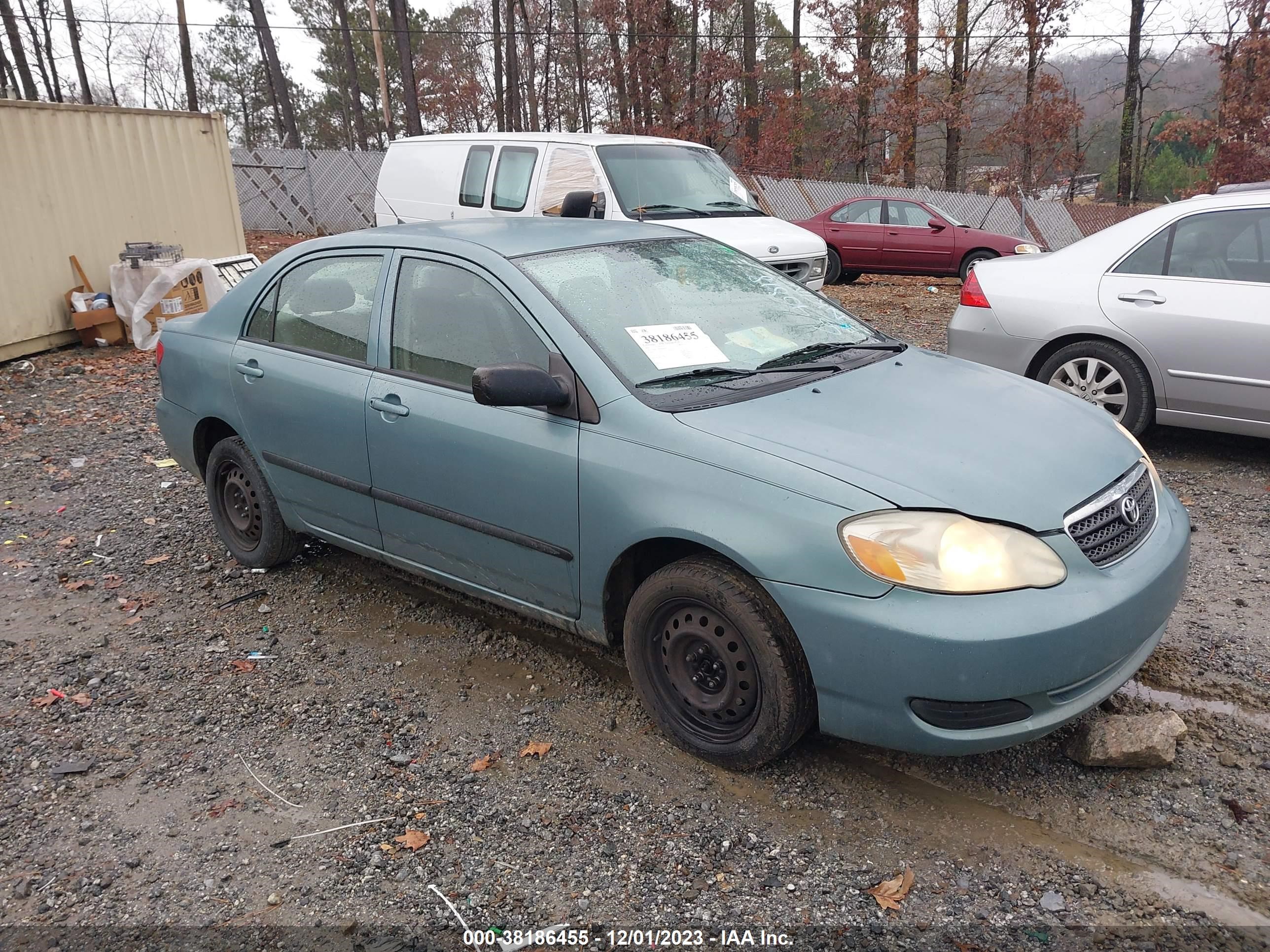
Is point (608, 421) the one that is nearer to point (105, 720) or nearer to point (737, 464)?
point (737, 464)

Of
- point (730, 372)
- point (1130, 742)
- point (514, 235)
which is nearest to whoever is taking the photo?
point (1130, 742)

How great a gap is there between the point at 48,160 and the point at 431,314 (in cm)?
902

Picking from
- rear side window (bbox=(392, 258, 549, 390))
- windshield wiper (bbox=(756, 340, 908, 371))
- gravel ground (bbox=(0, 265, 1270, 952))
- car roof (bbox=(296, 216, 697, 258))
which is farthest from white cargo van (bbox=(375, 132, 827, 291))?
gravel ground (bbox=(0, 265, 1270, 952))

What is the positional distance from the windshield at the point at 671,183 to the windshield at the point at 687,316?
5029 mm

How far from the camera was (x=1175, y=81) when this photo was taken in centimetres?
2450

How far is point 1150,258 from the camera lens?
570 centimetres

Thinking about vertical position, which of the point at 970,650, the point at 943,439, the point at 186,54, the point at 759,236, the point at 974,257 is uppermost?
the point at 186,54

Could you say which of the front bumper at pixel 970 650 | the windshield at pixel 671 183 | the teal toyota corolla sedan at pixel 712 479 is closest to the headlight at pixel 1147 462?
the teal toyota corolla sedan at pixel 712 479

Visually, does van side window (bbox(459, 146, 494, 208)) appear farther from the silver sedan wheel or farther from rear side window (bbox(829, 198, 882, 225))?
rear side window (bbox(829, 198, 882, 225))

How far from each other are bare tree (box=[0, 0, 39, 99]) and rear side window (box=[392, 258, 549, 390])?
3637 centimetres

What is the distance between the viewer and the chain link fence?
19891 millimetres

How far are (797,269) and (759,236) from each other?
0.61 metres

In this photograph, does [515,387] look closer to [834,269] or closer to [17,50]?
[834,269]

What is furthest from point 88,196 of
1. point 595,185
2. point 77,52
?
point 77,52
